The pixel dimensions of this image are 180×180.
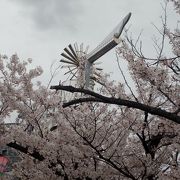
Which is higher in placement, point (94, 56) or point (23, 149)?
point (94, 56)

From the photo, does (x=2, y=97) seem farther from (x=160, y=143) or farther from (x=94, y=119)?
(x=160, y=143)

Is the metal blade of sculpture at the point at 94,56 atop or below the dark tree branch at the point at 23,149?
atop

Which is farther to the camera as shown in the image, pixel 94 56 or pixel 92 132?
pixel 94 56

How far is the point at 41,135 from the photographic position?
8.66 m

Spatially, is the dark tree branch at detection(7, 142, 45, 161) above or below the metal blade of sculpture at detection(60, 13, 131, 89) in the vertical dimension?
below

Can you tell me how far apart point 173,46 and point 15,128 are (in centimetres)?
401

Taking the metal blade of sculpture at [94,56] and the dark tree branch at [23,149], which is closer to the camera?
the dark tree branch at [23,149]

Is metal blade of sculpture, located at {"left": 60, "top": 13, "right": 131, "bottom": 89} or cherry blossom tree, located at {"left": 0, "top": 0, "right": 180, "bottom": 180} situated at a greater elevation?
metal blade of sculpture, located at {"left": 60, "top": 13, "right": 131, "bottom": 89}

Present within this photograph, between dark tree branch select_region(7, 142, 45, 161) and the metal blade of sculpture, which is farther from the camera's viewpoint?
the metal blade of sculpture

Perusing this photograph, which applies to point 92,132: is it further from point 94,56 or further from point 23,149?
point 94,56

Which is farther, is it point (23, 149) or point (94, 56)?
point (94, 56)

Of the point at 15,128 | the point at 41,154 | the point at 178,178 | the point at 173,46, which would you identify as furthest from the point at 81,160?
the point at 173,46

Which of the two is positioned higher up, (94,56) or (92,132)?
(94,56)

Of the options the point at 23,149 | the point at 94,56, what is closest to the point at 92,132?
the point at 23,149
